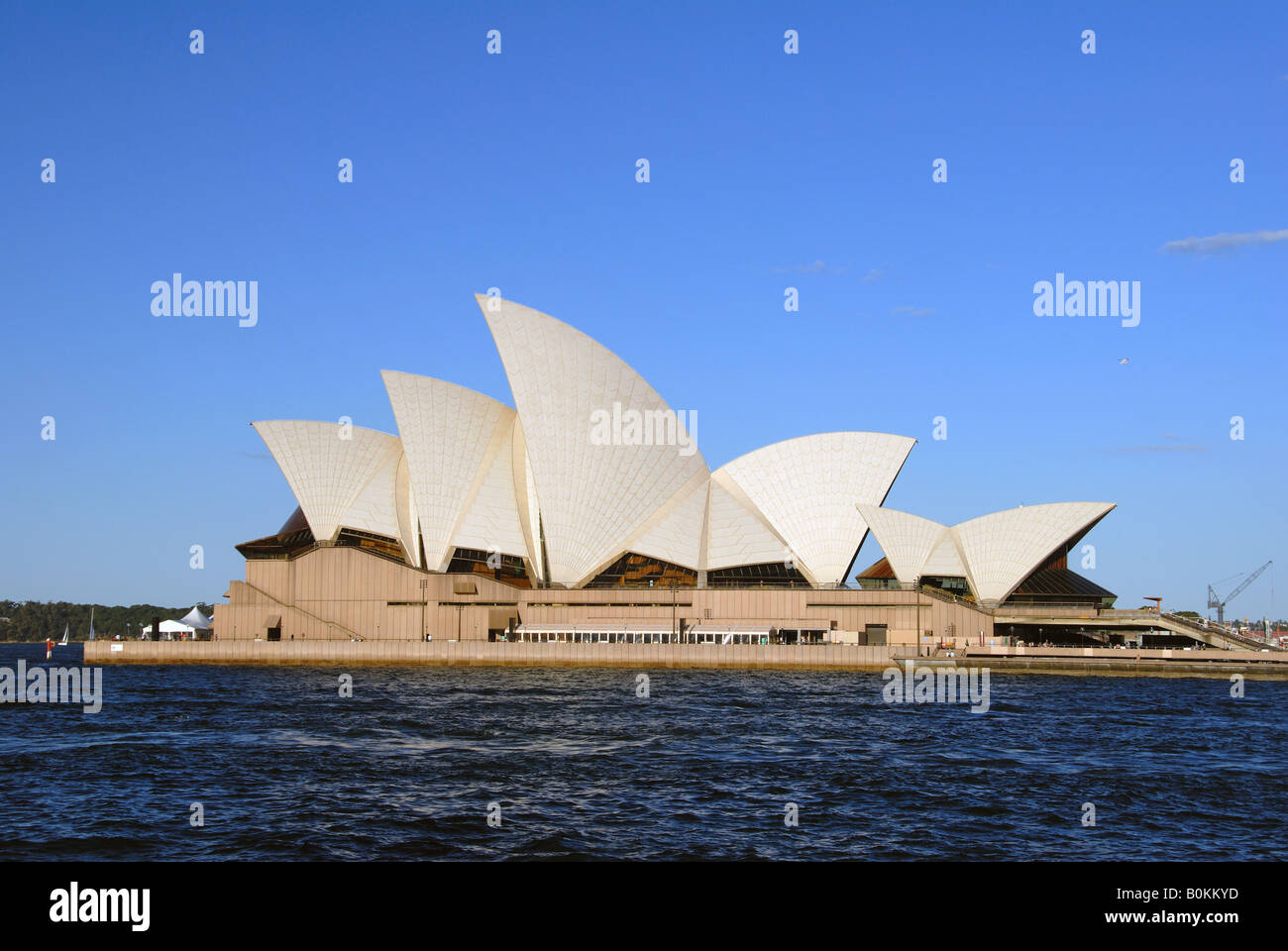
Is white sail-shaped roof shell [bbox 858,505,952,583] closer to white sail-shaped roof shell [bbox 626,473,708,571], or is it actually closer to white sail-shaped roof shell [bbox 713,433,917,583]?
white sail-shaped roof shell [bbox 713,433,917,583]

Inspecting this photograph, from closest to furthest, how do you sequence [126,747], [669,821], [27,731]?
[669,821] → [126,747] → [27,731]

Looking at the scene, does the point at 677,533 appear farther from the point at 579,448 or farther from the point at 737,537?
the point at 579,448

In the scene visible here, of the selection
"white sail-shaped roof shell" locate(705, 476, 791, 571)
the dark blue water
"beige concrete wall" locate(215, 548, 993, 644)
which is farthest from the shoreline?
the dark blue water

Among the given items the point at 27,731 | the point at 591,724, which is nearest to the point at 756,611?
the point at 591,724

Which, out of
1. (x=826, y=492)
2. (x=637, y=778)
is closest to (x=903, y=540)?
(x=826, y=492)
